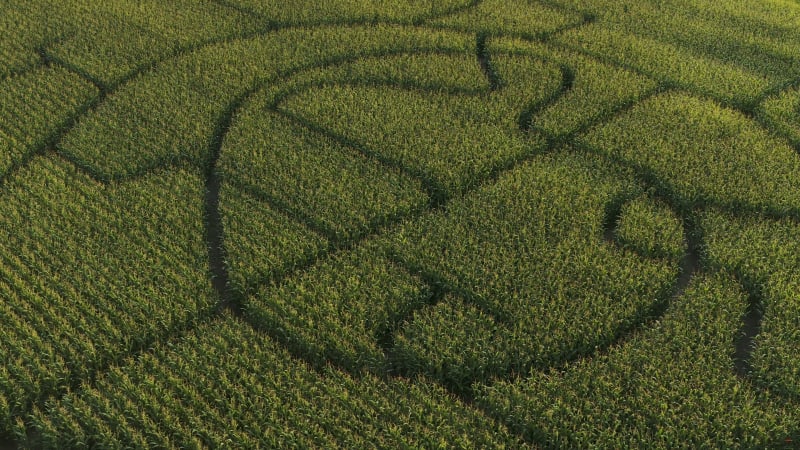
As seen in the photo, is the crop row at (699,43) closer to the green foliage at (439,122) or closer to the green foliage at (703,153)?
the green foliage at (703,153)

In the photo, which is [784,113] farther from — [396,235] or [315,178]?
[315,178]

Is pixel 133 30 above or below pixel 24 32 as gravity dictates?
below

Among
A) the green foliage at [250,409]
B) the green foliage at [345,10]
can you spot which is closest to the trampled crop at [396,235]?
the green foliage at [250,409]

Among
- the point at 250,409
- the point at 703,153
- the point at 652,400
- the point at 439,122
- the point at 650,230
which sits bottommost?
the point at 652,400

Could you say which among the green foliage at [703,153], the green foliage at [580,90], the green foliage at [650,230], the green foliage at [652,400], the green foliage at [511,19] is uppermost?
the green foliage at [511,19]

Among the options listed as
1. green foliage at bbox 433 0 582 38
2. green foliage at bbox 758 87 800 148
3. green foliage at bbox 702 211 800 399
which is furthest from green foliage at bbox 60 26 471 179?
green foliage at bbox 702 211 800 399

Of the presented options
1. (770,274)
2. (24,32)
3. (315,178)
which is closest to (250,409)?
(315,178)

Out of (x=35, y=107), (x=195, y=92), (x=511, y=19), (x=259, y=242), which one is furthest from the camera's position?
(x=511, y=19)

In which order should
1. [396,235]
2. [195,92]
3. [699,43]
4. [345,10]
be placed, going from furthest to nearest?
1. [345,10]
2. [699,43]
3. [195,92]
4. [396,235]
